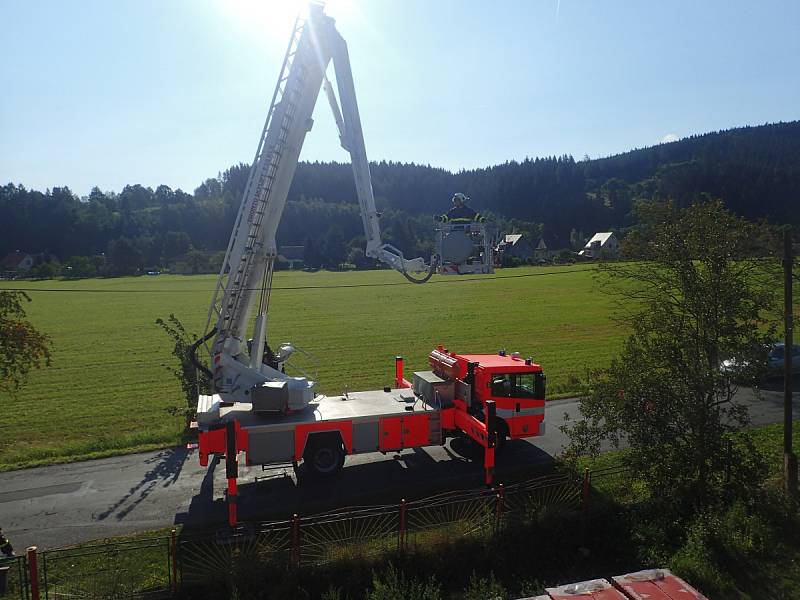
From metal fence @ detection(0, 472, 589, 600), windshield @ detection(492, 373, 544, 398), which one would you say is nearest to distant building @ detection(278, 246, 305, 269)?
windshield @ detection(492, 373, 544, 398)

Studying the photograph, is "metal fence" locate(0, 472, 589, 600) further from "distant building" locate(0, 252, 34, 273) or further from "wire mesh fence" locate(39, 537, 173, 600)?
"distant building" locate(0, 252, 34, 273)

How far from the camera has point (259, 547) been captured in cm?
905

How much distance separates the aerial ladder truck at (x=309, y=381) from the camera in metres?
12.3

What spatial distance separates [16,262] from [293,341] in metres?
120

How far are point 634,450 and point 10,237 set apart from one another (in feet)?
562

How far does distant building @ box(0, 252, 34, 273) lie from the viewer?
393 ft

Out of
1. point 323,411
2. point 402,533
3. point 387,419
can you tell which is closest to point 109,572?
point 402,533

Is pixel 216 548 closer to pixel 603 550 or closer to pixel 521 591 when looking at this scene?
pixel 521 591

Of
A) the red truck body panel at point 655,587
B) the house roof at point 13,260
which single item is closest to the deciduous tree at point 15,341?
the red truck body panel at point 655,587

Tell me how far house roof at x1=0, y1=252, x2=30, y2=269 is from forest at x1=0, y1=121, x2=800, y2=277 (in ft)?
12.0

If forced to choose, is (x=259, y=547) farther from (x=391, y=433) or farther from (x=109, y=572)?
(x=391, y=433)

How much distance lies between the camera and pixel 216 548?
9.31m

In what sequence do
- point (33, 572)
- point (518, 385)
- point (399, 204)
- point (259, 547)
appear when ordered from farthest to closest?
point (399, 204) → point (518, 385) → point (259, 547) → point (33, 572)

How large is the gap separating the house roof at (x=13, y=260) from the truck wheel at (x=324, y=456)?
446ft
